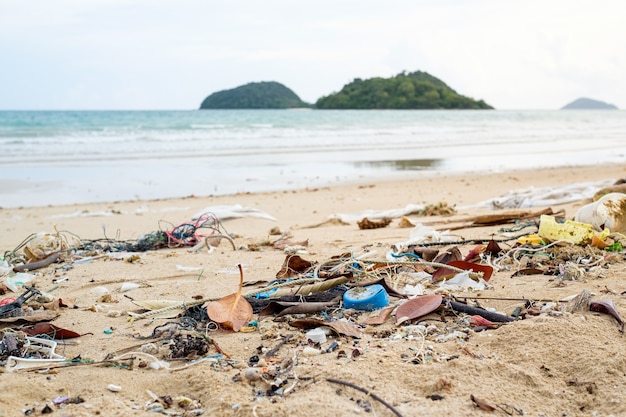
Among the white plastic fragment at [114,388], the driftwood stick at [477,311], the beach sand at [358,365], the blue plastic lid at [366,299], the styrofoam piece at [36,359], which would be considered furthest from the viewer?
the blue plastic lid at [366,299]

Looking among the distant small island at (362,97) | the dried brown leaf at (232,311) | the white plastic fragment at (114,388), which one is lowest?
the white plastic fragment at (114,388)

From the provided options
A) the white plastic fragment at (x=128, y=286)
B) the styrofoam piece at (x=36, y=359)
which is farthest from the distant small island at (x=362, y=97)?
the styrofoam piece at (x=36, y=359)

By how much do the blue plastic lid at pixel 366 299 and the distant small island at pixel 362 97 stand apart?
67985mm

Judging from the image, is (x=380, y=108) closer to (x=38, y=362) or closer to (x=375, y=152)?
(x=375, y=152)

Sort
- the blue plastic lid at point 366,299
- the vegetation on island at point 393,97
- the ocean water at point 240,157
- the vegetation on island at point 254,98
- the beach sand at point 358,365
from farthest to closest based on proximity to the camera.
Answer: the vegetation on island at point 254,98 → the vegetation on island at point 393,97 → the ocean water at point 240,157 → the blue plastic lid at point 366,299 → the beach sand at point 358,365

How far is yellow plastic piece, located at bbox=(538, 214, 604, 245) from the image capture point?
430cm

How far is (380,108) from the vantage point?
69812mm

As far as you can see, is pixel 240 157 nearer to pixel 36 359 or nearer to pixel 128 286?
pixel 128 286

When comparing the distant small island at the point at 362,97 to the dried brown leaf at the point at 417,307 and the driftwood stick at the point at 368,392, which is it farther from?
the driftwood stick at the point at 368,392

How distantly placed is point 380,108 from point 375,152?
51.5 metres

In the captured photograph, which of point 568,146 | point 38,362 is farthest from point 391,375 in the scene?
point 568,146

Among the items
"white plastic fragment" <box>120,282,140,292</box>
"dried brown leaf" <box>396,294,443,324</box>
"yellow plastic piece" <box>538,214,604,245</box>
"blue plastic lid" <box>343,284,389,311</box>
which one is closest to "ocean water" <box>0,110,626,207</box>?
"white plastic fragment" <box>120,282,140,292</box>

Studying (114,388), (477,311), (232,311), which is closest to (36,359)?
(114,388)

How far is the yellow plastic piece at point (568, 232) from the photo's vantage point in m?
4.30
